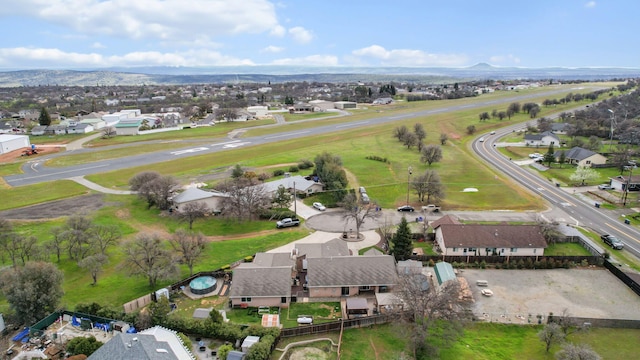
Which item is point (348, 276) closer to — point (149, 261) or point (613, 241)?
point (149, 261)

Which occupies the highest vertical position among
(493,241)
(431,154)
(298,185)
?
(431,154)

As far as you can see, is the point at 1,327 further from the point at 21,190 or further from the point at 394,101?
the point at 394,101

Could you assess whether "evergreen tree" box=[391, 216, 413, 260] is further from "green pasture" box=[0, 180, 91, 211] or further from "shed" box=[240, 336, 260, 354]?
"green pasture" box=[0, 180, 91, 211]

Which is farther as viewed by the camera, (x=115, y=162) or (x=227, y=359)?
(x=115, y=162)

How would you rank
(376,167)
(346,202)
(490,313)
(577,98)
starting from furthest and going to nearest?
(577,98) → (376,167) → (346,202) → (490,313)

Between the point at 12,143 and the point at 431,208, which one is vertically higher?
the point at 12,143

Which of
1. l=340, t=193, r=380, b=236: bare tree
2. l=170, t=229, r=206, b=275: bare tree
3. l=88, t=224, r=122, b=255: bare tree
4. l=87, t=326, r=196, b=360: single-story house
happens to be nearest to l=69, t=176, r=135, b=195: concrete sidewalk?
l=88, t=224, r=122, b=255: bare tree

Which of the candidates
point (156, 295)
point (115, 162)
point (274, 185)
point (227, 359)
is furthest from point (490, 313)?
point (115, 162)

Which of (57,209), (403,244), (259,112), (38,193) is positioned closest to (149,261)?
(403,244)
